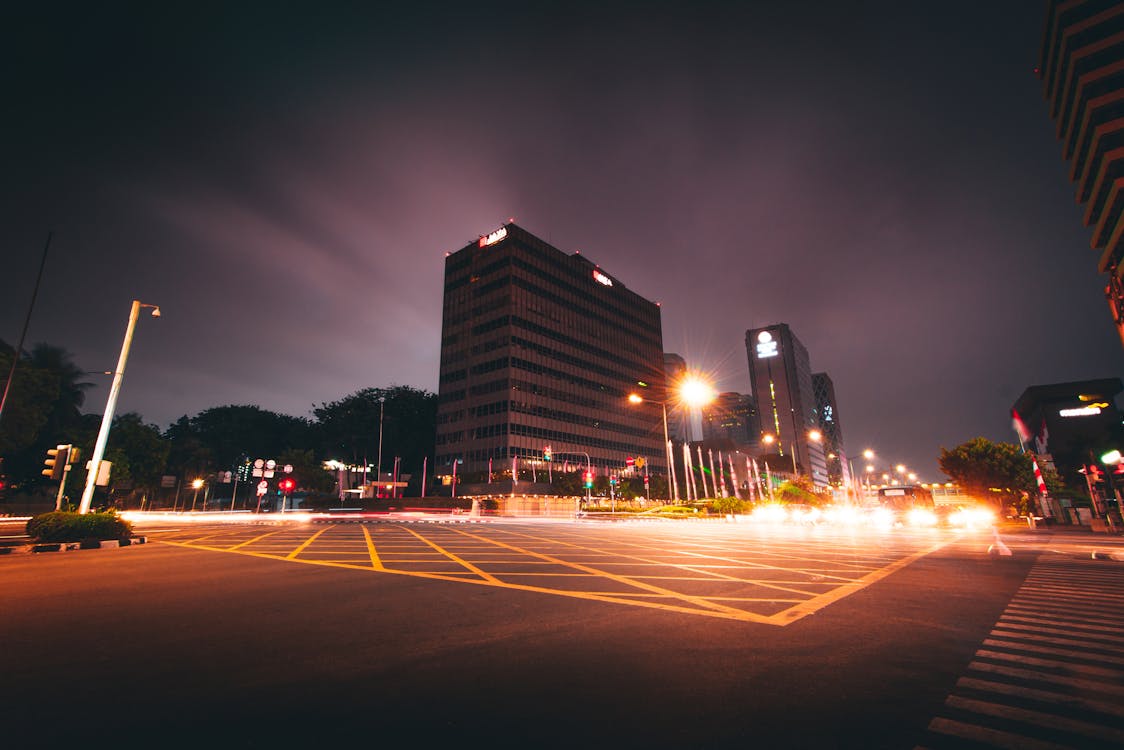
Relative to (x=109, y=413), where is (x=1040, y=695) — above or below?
below

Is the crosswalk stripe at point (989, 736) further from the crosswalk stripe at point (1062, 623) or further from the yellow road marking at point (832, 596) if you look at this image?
the crosswalk stripe at point (1062, 623)

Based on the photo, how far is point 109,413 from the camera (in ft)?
58.1

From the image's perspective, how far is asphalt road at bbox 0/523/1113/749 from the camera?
3.02m

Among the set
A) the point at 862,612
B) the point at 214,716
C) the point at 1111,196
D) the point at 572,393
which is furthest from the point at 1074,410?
the point at 214,716

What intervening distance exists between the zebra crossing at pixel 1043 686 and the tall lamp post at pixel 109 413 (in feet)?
73.1

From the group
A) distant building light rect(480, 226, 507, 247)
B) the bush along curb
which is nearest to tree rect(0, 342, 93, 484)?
the bush along curb

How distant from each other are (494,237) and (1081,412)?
133m

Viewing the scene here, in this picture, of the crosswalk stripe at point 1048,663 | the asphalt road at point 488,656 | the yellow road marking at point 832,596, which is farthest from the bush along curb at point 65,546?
the crosswalk stripe at point 1048,663

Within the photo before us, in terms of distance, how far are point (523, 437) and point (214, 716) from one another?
83523 millimetres

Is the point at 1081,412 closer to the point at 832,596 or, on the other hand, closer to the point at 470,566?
the point at 832,596

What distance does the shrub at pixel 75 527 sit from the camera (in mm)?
14539

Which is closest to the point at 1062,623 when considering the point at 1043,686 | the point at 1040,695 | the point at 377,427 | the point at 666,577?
the point at 1043,686

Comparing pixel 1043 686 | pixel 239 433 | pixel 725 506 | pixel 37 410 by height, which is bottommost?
pixel 1043 686

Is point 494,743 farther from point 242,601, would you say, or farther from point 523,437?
point 523,437
